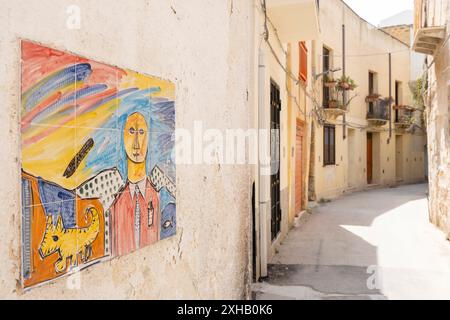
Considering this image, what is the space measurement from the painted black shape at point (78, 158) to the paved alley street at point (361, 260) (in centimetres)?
342

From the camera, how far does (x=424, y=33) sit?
817 cm

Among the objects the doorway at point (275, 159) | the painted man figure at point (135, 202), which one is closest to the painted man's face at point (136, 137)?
the painted man figure at point (135, 202)

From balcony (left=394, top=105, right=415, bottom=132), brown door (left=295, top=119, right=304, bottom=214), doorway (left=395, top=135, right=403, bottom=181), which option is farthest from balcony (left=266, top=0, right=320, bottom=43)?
doorway (left=395, top=135, right=403, bottom=181)

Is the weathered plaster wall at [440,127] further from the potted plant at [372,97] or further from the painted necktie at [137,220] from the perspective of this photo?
the potted plant at [372,97]

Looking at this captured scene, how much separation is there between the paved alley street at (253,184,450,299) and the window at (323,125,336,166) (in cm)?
416

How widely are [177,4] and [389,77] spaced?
62.6ft

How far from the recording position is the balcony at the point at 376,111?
711 inches

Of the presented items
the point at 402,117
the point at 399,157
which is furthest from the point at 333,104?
the point at 399,157

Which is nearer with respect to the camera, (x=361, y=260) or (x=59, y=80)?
(x=59, y=80)

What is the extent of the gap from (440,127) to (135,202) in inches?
306

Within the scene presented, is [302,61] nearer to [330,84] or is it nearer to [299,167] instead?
[299,167]

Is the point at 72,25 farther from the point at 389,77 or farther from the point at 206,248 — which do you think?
the point at 389,77
